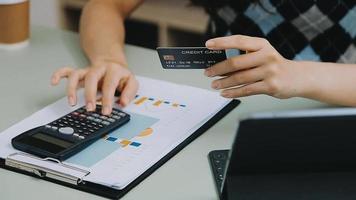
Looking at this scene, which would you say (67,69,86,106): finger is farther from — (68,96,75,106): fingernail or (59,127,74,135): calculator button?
(59,127,74,135): calculator button

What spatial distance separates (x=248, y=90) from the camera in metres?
0.88

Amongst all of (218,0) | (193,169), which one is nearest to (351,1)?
(218,0)

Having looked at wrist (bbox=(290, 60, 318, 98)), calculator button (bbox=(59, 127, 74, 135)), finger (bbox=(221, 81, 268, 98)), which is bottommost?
calculator button (bbox=(59, 127, 74, 135))

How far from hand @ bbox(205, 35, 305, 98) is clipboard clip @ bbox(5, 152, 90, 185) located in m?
0.25

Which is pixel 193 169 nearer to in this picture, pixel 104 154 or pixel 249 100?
pixel 104 154

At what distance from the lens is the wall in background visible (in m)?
2.50

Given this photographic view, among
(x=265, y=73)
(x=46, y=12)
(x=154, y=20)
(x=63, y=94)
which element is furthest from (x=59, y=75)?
(x=46, y=12)

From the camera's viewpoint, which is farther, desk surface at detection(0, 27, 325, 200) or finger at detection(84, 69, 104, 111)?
finger at detection(84, 69, 104, 111)

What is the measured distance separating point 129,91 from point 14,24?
15.2 inches

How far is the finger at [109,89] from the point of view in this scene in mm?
950

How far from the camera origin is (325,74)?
0.89m

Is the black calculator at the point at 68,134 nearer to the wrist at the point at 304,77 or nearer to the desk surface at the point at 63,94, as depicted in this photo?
the desk surface at the point at 63,94

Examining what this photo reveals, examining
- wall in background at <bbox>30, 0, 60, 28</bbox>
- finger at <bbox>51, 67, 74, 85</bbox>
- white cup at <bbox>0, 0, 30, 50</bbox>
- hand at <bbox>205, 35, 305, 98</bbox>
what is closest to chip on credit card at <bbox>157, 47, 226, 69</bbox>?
hand at <bbox>205, 35, 305, 98</bbox>

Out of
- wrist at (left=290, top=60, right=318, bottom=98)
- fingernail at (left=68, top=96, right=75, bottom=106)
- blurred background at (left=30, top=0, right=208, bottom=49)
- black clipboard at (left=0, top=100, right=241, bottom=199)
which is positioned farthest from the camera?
blurred background at (left=30, top=0, right=208, bottom=49)
